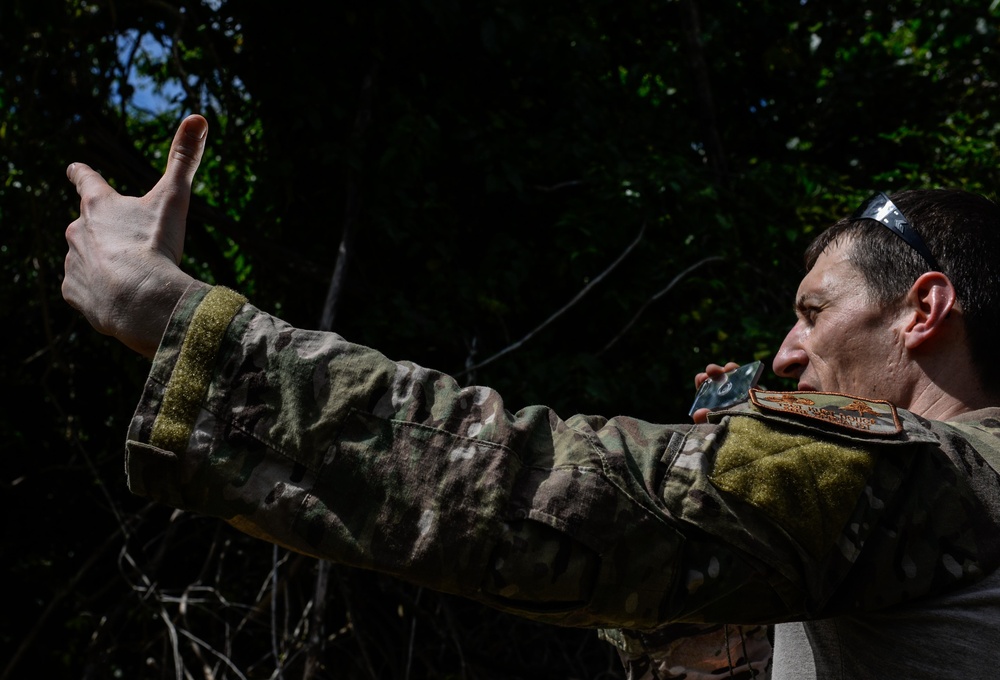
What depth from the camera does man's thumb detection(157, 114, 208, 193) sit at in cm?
115

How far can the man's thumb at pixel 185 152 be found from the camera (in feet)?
3.76

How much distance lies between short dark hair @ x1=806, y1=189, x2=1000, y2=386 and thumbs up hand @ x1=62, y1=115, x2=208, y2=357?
40.9 inches

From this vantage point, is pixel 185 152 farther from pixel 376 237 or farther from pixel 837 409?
pixel 376 237

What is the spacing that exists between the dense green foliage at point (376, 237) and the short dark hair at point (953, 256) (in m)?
1.62

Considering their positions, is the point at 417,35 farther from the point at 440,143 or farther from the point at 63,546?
the point at 63,546

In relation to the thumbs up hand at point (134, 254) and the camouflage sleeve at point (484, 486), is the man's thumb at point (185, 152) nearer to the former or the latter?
the thumbs up hand at point (134, 254)

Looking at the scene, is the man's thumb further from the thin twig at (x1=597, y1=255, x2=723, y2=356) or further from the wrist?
the thin twig at (x1=597, y1=255, x2=723, y2=356)

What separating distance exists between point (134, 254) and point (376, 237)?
2573 millimetres

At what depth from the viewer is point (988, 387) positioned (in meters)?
1.43

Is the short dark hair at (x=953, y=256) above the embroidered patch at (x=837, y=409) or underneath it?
above

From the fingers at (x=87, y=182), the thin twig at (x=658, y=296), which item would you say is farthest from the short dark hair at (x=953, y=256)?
the thin twig at (x=658, y=296)

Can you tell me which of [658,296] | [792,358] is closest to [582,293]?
[658,296]

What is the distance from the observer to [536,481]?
1030 mm

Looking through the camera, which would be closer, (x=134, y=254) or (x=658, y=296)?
(x=134, y=254)
